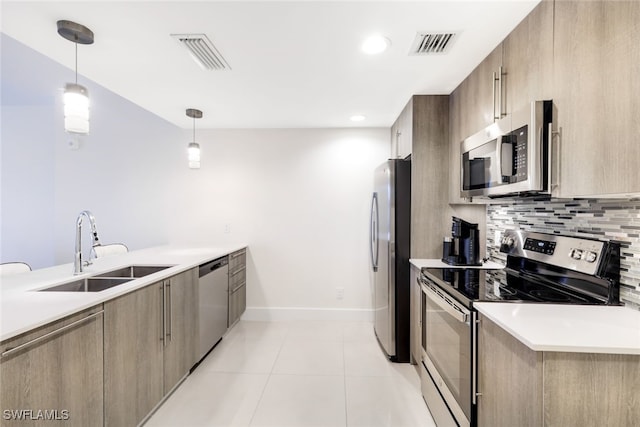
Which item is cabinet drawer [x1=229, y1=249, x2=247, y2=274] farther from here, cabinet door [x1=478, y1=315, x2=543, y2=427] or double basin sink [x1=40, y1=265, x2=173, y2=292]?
cabinet door [x1=478, y1=315, x2=543, y2=427]

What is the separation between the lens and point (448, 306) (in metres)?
1.57

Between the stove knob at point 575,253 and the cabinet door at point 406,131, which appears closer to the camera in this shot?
the stove knob at point 575,253

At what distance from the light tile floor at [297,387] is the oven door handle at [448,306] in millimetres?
809

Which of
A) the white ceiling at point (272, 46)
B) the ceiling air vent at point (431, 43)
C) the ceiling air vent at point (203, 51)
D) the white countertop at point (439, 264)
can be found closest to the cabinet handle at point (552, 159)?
the white ceiling at point (272, 46)

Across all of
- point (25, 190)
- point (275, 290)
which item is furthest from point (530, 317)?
point (25, 190)

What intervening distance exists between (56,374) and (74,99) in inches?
54.1

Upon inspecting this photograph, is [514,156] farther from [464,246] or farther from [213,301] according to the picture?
[213,301]

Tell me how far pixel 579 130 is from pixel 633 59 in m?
0.28

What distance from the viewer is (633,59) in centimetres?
96

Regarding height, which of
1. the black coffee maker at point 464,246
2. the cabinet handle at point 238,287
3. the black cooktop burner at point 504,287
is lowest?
the cabinet handle at point 238,287

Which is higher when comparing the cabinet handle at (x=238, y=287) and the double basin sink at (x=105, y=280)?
the double basin sink at (x=105, y=280)

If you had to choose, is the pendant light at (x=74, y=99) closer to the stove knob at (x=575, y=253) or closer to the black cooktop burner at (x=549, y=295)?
the black cooktop burner at (x=549, y=295)

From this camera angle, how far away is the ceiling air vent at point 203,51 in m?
1.72

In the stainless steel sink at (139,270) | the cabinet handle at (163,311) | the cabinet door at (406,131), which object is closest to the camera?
the cabinet handle at (163,311)
